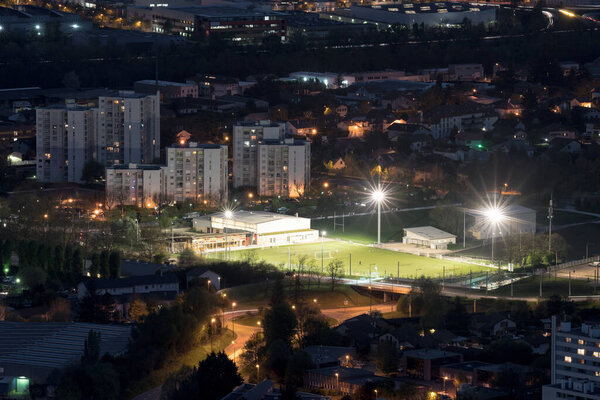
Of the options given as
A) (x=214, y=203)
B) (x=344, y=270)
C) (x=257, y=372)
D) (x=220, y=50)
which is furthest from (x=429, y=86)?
(x=257, y=372)

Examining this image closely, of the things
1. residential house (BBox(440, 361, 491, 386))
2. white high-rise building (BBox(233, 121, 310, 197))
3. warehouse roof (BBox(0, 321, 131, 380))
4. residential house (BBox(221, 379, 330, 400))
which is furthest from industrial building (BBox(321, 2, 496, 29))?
residential house (BBox(221, 379, 330, 400))

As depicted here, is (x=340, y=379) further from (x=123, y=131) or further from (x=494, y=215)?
(x=123, y=131)

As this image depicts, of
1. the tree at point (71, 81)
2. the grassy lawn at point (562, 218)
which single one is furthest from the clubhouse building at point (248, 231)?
the tree at point (71, 81)

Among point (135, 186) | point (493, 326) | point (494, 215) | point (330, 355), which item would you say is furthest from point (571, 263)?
point (135, 186)

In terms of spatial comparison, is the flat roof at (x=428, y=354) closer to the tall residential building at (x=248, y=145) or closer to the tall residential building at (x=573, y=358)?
the tall residential building at (x=573, y=358)

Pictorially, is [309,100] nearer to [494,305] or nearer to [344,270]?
[344,270]
